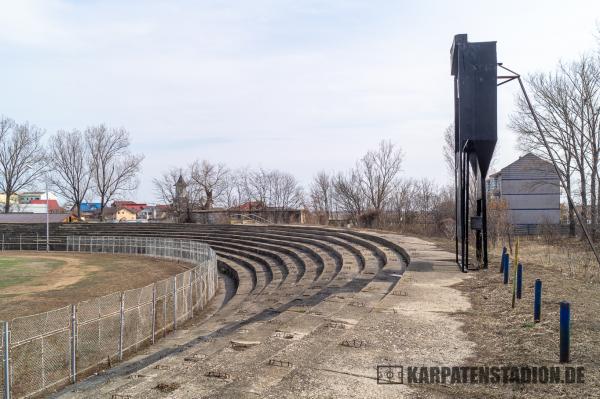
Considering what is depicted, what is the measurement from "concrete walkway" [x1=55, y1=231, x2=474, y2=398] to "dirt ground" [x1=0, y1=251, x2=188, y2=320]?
982 cm

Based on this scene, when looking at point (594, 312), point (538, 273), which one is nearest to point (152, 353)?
point (594, 312)

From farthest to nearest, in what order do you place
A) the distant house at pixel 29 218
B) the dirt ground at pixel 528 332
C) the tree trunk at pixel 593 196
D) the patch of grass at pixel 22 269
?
1. the distant house at pixel 29 218
2. the tree trunk at pixel 593 196
3. the patch of grass at pixel 22 269
4. the dirt ground at pixel 528 332

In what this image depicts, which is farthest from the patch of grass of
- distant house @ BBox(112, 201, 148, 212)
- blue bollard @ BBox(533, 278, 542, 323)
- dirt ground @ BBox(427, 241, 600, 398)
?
distant house @ BBox(112, 201, 148, 212)

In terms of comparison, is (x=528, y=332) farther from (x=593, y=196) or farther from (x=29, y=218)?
(x=29, y=218)

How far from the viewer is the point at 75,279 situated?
2491 cm

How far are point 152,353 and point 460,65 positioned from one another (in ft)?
39.4

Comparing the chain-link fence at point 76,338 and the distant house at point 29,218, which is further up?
the distant house at point 29,218

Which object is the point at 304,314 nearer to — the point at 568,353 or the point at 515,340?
the point at 515,340

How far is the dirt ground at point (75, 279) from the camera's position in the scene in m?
18.0

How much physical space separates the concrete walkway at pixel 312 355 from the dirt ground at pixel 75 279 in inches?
387

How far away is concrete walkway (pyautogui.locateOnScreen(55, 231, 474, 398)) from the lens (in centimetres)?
548

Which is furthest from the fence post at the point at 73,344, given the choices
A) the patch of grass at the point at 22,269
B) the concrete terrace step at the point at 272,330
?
the patch of grass at the point at 22,269

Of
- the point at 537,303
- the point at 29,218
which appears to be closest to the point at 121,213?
the point at 29,218

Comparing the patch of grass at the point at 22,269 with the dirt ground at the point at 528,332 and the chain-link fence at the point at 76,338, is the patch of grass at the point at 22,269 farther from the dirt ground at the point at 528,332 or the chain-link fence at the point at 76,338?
the dirt ground at the point at 528,332
